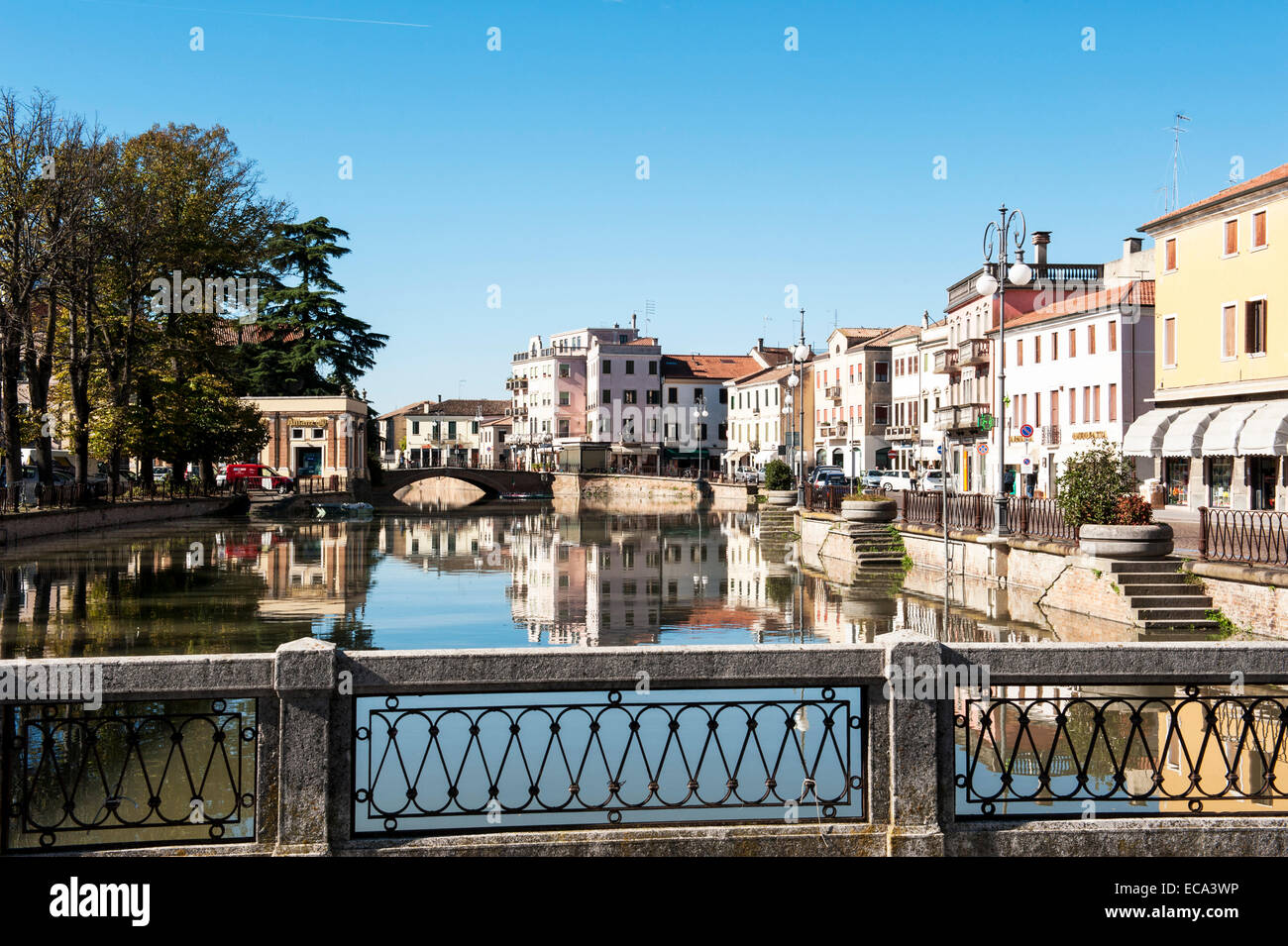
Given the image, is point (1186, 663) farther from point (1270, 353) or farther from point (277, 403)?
point (277, 403)

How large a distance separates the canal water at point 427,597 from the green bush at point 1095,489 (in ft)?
8.21

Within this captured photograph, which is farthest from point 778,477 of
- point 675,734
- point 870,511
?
point 675,734

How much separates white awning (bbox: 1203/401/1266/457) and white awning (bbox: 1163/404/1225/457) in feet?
2.10

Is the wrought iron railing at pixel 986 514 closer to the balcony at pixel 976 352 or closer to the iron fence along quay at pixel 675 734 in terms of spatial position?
the iron fence along quay at pixel 675 734

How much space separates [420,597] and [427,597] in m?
0.17

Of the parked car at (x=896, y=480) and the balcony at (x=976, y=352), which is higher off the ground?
the balcony at (x=976, y=352)

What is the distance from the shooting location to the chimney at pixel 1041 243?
6531cm

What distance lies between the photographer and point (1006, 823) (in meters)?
6.71

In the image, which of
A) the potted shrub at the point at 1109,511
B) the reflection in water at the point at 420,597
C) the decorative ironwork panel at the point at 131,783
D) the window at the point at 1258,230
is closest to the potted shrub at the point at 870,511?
the reflection in water at the point at 420,597

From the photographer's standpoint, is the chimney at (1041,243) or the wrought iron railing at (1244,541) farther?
the chimney at (1041,243)

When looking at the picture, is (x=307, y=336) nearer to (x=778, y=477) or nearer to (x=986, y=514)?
(x=778, y=477)

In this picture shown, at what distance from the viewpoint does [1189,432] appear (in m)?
38.8
